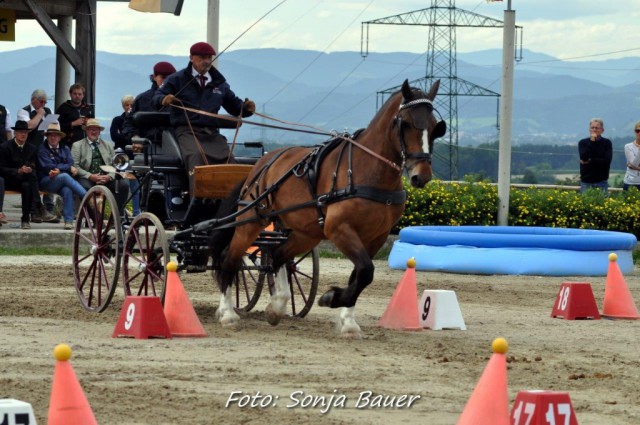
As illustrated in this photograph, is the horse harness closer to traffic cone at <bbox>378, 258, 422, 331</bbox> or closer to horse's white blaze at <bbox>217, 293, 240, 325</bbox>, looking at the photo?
horse's white blaze at <bbox>217, 293, 240, 325</bbox>

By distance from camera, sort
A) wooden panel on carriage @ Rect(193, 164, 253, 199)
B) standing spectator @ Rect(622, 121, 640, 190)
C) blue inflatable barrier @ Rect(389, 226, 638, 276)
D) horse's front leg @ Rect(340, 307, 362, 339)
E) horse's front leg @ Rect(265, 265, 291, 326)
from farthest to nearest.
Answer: standing spectator @ Rect(622, 121, 640, 190) → blue inflatable barrier @ Rect(389, 226, 638, 276) → wooden panel on carriage @ Rect(193, 164, 253, 199) → horse's front leg @ Rect(265, 265, 291, 326) → horse's front leg @ Rect(340, 307, 362, 339)

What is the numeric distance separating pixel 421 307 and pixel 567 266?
212 inches

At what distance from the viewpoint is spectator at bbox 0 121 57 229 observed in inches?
719

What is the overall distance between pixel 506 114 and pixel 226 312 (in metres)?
8.94

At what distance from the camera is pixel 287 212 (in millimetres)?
11125

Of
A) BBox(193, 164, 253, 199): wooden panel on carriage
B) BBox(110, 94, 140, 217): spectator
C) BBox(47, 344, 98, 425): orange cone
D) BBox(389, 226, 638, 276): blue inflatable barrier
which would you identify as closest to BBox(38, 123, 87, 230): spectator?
BBox(110, 94, 140, 217): spectator

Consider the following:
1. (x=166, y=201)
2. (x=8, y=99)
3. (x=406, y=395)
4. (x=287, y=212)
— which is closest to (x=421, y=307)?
(x=287, y=212)

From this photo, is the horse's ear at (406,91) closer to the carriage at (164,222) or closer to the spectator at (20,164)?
the carriage at (164,222)

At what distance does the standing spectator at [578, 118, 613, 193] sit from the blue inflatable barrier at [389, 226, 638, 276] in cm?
344

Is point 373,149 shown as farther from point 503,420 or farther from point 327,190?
point 503,420

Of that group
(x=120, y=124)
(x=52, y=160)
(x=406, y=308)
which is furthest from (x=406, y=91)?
(x=52, y=160)

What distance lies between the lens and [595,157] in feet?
66.6

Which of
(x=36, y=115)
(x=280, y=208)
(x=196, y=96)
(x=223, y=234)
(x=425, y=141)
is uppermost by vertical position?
(x=196, y=96)

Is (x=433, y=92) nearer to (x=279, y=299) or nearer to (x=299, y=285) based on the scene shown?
(x=279, y=299)
